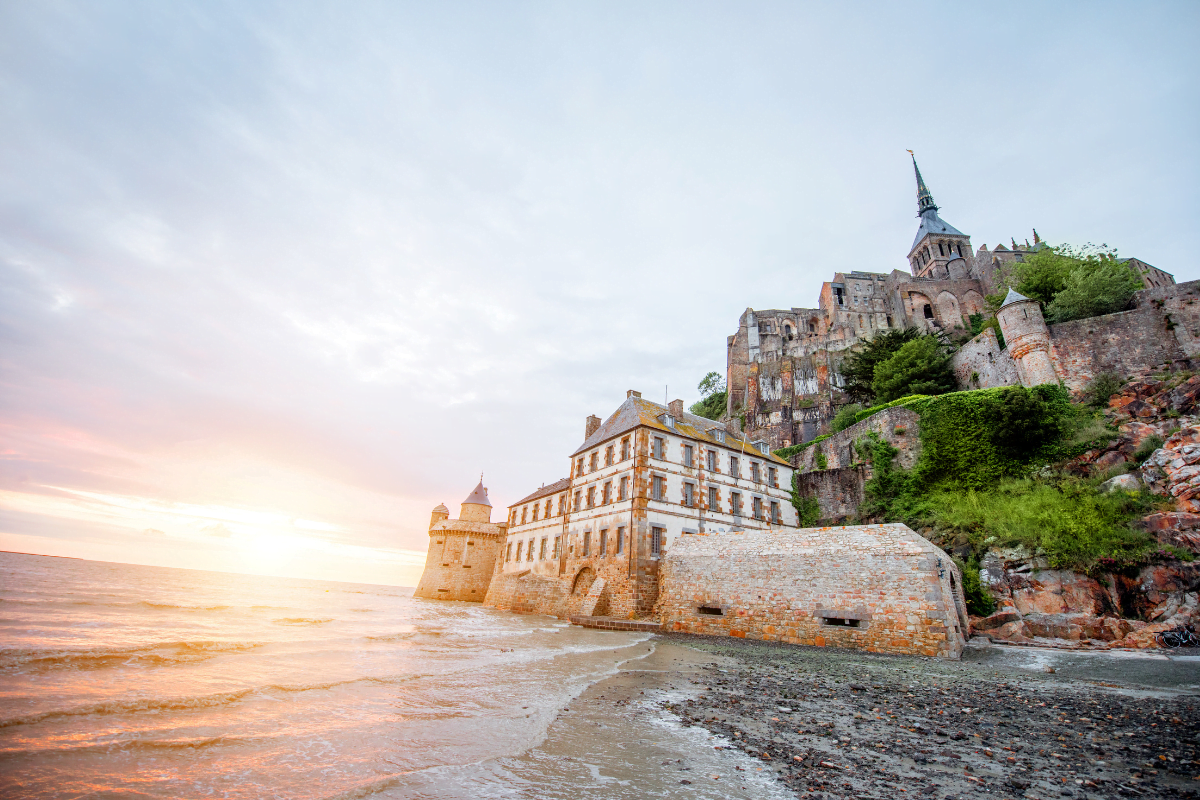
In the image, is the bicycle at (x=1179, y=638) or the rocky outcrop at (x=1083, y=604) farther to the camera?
the rocky outcrop at (x=1083, y=604)

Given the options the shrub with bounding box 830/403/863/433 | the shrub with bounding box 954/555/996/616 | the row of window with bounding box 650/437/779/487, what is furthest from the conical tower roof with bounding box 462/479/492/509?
the shrub with bounding box 954/555/996/616

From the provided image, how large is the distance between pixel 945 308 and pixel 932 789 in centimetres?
5946

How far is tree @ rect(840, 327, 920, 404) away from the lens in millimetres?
→ 37969

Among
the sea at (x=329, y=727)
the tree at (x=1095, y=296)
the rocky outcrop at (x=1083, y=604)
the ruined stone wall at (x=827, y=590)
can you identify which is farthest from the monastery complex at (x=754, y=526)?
the sea at (x=329, y=727)

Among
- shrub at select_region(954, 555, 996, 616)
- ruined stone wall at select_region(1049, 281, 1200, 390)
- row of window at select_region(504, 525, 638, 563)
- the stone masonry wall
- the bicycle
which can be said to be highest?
ruined stone wall at select_region(1049, 281, 1200, 390)

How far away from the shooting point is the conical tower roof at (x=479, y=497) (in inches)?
1750

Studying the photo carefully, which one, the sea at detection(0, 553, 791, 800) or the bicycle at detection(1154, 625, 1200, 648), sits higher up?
the bicycle at detection(1154, 625, 1200, 648)

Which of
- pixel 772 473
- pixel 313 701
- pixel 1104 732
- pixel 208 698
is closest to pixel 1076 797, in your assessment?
pixel 1104 732

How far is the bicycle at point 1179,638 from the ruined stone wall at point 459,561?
Result: 38.8 meters

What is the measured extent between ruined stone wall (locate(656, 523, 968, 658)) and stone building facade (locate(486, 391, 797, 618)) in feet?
10.3

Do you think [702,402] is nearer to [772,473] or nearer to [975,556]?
[772,473]

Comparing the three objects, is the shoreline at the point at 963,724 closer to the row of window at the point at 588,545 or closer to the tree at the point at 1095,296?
the row of window at the point at 588,545

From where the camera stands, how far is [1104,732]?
599 centimetres

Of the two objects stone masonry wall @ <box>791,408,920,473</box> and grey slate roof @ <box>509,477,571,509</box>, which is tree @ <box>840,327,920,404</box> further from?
grey slate roof @ <box>509,477,571,509</box>
